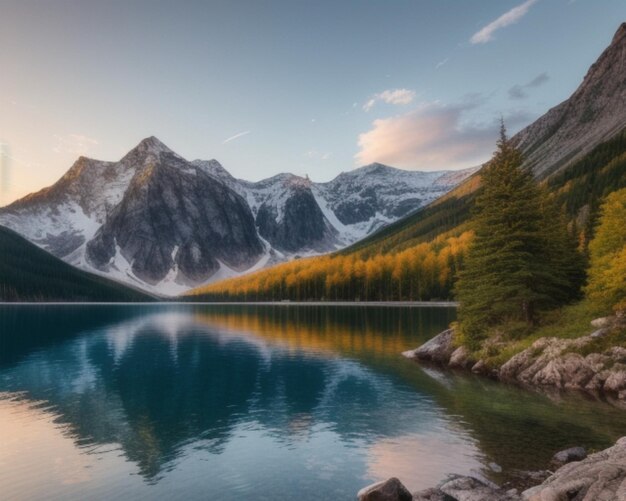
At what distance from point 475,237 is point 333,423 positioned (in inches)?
1201

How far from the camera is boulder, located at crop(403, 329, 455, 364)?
58719 mm

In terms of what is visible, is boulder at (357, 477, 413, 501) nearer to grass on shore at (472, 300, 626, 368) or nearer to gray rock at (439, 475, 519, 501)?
gray rock at (439, 475, 519, 501)

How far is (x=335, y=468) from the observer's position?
83.7 ft

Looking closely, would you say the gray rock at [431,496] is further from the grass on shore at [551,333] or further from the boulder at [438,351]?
the boulder at [438,351]

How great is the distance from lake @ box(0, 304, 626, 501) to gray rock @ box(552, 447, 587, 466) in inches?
28.9

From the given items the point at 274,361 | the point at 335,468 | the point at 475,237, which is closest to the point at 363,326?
the point at 274,361

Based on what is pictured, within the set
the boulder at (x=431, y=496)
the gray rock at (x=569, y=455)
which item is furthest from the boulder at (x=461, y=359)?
the boulder at (x=431, y=496)

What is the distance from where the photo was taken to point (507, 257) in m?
51.8

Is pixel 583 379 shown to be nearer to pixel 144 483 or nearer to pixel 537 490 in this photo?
pixel 537 490

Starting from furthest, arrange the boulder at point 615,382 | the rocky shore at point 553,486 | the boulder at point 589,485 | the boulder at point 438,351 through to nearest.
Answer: the boulder at point 438,351
the boulder at point 615,382
the rocky shore at point 553,486
the boulder at point 589,485

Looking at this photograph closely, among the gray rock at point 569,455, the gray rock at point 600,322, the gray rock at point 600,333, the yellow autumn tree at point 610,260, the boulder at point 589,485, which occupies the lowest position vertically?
the gray rock at point 569,455

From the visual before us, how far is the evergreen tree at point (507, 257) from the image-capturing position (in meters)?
50.9

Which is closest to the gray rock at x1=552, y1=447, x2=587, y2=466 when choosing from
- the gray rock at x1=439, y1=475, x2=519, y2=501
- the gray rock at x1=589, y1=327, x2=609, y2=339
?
the gray rock at x1=439, y1=475, x2=519, y2=501

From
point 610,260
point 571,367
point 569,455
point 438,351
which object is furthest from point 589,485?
point 438,351
